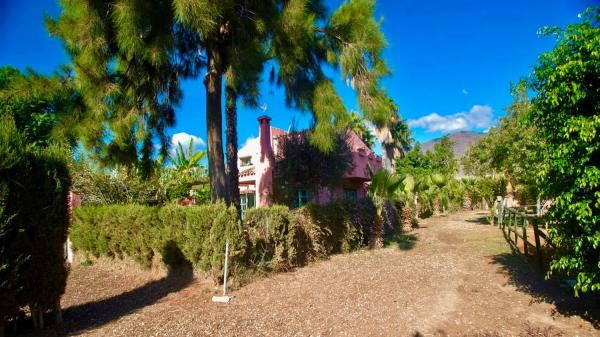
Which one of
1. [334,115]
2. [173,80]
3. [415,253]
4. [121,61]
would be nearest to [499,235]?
[415,253]

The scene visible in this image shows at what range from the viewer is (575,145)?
416 cm

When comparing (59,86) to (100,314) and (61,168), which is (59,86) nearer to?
(61,168)

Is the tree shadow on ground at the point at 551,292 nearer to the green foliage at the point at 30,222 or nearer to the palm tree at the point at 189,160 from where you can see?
the green foliage at the point at 30,222

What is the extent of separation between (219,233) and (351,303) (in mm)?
2818

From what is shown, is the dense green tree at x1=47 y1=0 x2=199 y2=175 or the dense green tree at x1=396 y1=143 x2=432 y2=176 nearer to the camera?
the dense green tree at x1=47 y1=0 x2=199 y2=175

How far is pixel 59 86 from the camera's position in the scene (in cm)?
663

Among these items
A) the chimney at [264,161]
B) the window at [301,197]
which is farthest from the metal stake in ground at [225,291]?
the window at [301,197]

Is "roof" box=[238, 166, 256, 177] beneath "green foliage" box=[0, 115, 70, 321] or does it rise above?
above

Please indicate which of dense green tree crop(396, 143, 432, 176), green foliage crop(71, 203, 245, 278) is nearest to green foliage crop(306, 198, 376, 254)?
green foliage crop(71, 203, 245, 278)

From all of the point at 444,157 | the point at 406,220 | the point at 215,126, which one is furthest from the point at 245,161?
the point at 444,157

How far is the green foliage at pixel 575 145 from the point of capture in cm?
405

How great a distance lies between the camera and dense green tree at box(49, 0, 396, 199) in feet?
20.4

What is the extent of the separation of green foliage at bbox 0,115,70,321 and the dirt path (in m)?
0.73

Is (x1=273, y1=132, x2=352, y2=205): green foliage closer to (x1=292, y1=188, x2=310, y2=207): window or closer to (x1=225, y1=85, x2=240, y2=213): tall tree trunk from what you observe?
(x1=292, y1=188, x2=310, y2=207): window
